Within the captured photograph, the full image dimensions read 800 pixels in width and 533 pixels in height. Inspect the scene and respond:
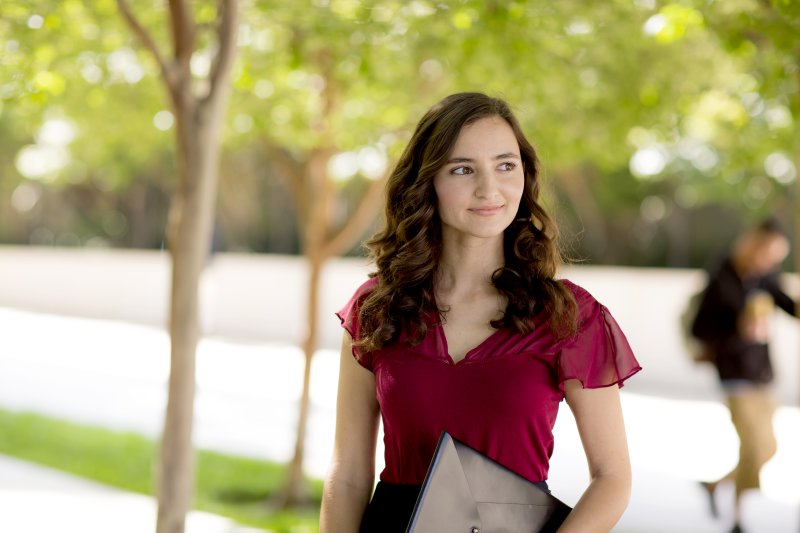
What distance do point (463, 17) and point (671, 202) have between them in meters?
17.6

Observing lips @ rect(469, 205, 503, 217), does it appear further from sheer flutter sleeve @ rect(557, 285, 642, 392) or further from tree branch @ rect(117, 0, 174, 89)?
tree branch @ rect(117, 0, 174, 89)

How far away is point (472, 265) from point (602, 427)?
48 cm

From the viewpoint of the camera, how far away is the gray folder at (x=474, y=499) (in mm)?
2148

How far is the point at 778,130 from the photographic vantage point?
7.01 metres

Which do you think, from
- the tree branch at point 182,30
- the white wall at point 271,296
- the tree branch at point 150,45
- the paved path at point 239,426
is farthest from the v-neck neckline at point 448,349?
the white wall at point 271,296

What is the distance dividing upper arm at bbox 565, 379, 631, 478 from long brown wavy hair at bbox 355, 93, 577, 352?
0.61ft

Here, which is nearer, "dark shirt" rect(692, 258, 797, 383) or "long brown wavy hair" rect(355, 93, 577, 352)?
"long brown wavy hair" rect(355, 93, 577, 352)

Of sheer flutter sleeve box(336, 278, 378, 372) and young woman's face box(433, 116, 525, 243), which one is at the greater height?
young woman's face box(433, 116, 525, 243)

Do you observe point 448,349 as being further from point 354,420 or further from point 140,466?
point 140,466

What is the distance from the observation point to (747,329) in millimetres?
6375

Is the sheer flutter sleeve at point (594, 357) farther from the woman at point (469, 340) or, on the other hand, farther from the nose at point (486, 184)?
the nose at point (486, 184)

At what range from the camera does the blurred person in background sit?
21.0ft

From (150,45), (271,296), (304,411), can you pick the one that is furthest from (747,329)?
(271,296)

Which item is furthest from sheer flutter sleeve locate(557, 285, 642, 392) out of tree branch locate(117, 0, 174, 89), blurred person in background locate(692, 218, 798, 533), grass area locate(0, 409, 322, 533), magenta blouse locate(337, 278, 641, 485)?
grass area locate(0, 409, 322, 533)
